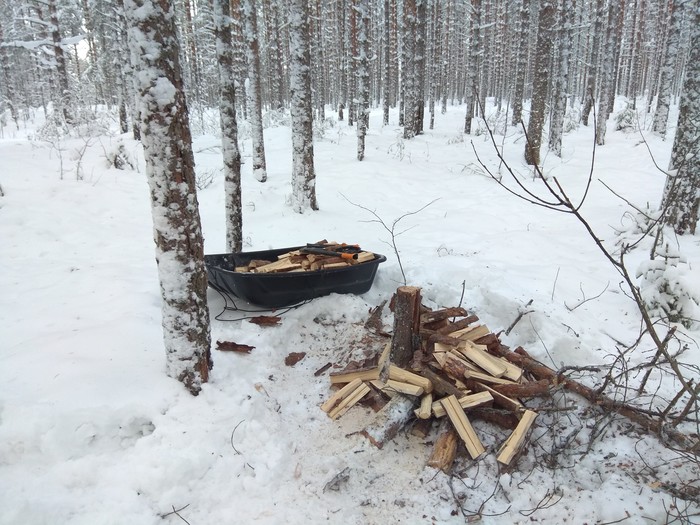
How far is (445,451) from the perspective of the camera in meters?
2.74

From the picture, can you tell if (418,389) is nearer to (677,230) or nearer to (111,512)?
(111,512)

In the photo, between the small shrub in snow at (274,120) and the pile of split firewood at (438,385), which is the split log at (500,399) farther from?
the small shrub in snow at (274,120)

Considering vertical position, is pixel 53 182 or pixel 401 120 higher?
pixel 401 120

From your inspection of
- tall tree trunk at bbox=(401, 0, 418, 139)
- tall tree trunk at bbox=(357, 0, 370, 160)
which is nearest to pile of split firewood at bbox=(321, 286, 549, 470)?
tall tree trunk at bbox=(357, 0, 370, 160)

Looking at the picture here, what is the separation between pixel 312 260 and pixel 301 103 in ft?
12.3

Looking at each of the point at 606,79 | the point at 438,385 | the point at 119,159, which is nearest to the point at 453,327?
the point at 438,385

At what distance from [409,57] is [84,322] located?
533 inches

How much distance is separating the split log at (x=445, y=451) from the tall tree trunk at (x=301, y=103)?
5500 millimetres

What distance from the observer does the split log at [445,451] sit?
2.69 metres

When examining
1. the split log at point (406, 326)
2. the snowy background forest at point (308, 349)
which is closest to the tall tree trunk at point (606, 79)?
the snowy background forest at point (308, 349)

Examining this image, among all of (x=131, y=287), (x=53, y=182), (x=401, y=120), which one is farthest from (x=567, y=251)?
(x=401, y=120)

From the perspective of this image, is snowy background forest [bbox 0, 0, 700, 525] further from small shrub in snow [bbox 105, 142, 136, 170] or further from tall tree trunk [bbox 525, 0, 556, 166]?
tall tree trunk [bbox 525, 0, 556, 166]

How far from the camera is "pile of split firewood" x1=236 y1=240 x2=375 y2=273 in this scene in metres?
4.49

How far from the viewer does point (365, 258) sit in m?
4.64
